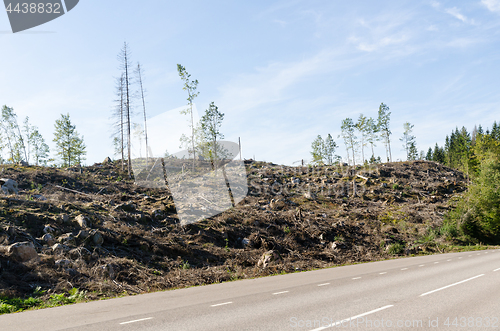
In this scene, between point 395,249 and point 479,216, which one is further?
point 479,216

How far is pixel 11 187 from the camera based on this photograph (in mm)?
19609

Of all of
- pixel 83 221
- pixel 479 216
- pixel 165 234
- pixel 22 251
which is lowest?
pixel 479 216

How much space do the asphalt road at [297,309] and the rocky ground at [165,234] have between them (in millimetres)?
2859

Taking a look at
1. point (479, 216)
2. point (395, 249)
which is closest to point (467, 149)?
point (479, 216)

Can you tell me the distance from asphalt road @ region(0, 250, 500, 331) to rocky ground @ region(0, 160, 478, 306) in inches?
113

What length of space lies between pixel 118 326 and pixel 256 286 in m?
6.59

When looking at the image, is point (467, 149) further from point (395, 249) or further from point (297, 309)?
point (297, 309)

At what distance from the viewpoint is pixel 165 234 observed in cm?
1902

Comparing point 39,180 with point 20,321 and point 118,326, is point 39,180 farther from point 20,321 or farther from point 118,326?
point 118,326

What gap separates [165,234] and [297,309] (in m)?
12.9

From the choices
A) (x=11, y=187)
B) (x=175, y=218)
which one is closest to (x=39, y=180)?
(x=11, y=187)

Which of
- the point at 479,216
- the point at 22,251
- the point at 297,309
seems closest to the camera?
the point at 297,309

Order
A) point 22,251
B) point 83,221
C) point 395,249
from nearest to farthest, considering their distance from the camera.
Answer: point 22,251
point 83,221
point 395,249

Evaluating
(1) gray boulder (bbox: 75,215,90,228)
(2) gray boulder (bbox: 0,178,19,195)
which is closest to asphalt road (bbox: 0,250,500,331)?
(1) gray boulder (bbox: 75,215,90,228)
